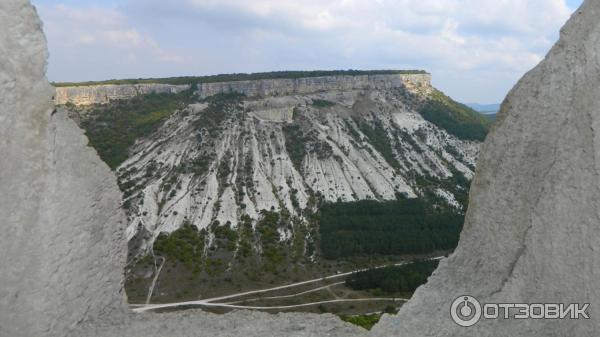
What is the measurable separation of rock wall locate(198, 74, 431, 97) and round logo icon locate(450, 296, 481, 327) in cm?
9322

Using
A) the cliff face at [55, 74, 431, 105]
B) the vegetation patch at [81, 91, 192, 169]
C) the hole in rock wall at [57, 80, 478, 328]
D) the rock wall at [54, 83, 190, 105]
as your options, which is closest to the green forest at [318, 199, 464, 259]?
the hole in rock wall at [57, 80, 478, 328]

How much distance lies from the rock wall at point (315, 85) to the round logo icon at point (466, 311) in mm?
93219

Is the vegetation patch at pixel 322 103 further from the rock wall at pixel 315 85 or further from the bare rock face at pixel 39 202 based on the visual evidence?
the bare rock face at pixel 39 202

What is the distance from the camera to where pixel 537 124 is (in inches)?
239

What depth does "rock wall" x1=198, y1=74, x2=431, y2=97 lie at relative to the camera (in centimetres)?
9738

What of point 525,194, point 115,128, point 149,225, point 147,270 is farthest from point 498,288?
point 115,128

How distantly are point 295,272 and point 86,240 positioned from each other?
4424 centimetres

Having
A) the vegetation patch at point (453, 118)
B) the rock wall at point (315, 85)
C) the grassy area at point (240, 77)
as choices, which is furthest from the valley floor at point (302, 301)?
the vegetation patch at point (453, 118)

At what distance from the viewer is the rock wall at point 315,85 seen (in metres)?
97.4

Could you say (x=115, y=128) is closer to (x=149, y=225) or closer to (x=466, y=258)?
(x=149, y=225)

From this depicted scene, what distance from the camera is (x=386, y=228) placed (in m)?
62.4

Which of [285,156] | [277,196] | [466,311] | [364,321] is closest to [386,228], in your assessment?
[277,196]

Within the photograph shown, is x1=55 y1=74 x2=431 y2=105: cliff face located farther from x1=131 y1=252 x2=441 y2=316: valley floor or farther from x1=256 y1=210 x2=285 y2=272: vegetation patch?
x1=131 y1=252 x2=441 y2=316: valley floor

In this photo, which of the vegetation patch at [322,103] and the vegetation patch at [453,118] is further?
the vegetation patch at [453,118]
